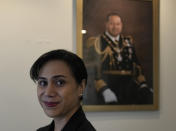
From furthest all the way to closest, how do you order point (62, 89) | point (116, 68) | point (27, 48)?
point (116, 68), point (27, 48), point (62, 89)

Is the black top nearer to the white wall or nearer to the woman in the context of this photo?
the woman

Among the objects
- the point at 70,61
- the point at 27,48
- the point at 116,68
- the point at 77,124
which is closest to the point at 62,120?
the point at 77,124

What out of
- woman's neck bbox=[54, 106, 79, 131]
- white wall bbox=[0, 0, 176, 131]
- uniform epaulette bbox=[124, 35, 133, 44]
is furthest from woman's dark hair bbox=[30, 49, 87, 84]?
uniform epaulette bbox=[124, 35, 133, 44]

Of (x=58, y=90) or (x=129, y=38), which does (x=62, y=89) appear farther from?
(x=129, y=38)

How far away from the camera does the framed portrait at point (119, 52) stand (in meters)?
1.89

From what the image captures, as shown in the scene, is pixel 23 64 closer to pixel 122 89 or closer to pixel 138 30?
pixel 122 89

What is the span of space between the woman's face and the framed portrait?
33.2 inches

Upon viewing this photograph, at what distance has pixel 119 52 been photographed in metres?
1.95

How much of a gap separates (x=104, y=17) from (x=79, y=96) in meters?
1.01

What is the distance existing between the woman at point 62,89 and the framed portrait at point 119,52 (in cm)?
82

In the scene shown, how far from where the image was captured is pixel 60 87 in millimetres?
1001

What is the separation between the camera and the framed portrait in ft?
6.20

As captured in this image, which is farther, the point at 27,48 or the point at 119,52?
the point at 119,52

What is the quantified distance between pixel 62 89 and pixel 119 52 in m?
1.03
